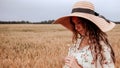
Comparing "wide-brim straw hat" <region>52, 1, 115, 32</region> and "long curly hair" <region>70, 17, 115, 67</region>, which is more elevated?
"wide-brim straw hat" <region>52, 1, 115, 32</region>

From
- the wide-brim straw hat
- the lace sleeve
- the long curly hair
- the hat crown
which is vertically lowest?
the lace sleeve

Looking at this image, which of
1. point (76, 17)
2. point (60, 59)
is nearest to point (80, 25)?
point (76, 17)

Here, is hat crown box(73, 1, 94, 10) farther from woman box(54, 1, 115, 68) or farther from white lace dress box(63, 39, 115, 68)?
white lace dress box(63, 39, 115, 68)

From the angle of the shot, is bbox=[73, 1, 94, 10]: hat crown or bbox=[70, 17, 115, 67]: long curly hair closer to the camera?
bbox=[70, 17, 115, 67]: long curly hair

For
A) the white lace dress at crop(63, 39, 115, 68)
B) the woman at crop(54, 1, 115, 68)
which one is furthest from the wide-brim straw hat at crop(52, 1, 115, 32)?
the white lace dress at crop(63, 39, 115, 68)

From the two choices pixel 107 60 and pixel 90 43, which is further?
pixel 90 43

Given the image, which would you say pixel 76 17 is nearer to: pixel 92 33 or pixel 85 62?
pixel 92 33

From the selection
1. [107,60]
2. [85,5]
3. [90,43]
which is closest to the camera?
[107,60]

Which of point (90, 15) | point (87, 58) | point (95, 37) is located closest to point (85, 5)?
point (90, 15)

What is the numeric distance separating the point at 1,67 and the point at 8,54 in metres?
1.71

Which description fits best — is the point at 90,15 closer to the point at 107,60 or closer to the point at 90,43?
the point at 90,43

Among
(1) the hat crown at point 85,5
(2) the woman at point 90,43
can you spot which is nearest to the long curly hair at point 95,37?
(2) the woman at point 90,43

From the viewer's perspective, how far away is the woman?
8.83 ft

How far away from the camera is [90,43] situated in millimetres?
2773
